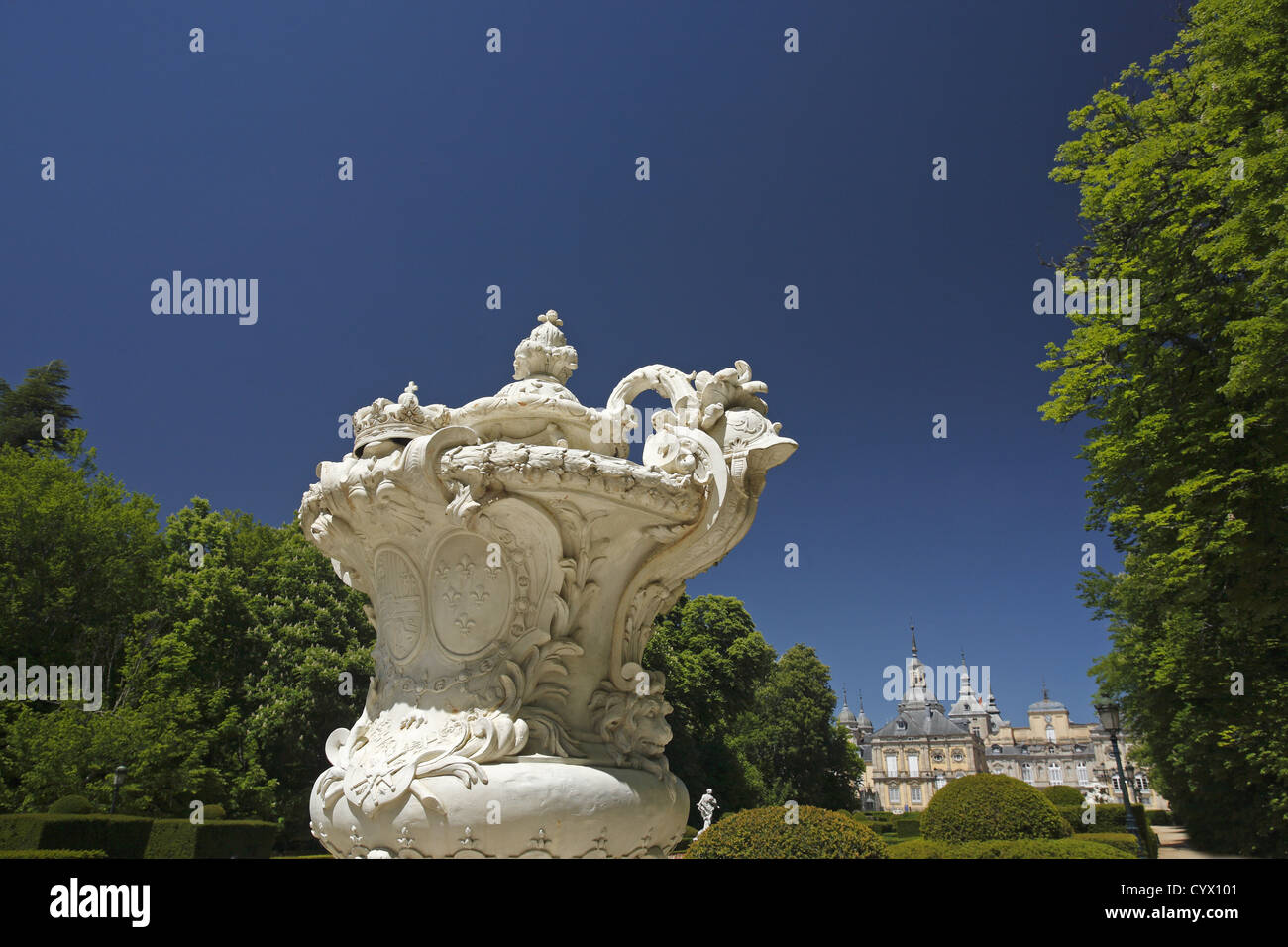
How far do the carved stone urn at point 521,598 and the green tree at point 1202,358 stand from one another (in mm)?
7748

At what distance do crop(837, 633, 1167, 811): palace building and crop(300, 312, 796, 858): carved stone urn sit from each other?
75.8 meters

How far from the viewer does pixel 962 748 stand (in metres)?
80.5

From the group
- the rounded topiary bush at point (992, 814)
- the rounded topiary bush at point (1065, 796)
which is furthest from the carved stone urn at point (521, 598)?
the rounded topiary bush at point (1065, 796)

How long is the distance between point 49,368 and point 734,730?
101ft

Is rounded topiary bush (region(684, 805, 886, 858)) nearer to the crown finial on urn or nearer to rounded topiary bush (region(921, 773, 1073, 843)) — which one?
rounded topiary bush (region(921, 773, 1073, 843))

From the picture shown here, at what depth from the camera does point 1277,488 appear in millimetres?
10398

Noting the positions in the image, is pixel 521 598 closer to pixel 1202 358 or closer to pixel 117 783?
pixel 1202 358

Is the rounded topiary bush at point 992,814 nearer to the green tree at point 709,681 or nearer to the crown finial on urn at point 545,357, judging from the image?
the crown finial on urn at point 545,357

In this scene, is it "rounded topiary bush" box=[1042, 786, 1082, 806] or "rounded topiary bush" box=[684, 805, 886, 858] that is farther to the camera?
"rounded topiary bush" box=[1042, 786, 1082, 806]

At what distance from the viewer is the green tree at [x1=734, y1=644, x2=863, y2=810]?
37.2 meters

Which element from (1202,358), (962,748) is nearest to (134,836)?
(1202,358)

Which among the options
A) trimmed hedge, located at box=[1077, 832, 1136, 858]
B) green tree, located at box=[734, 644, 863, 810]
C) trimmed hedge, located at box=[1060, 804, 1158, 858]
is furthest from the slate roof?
trimmed hedge, located at box=[1077, 832, 1136, 858]
